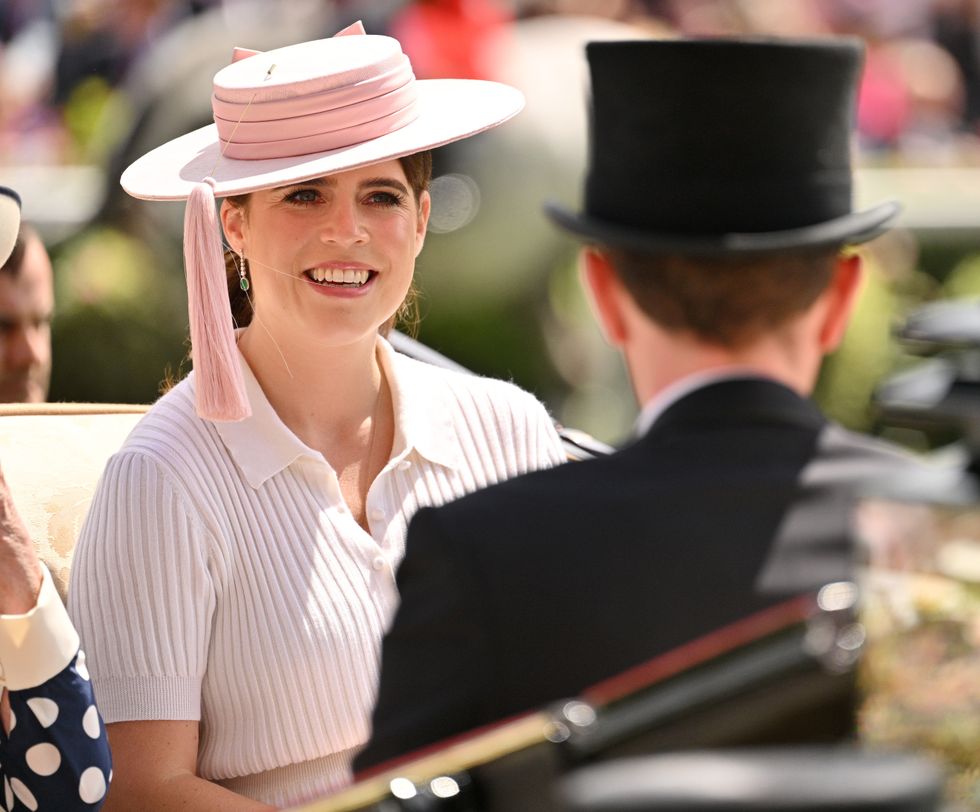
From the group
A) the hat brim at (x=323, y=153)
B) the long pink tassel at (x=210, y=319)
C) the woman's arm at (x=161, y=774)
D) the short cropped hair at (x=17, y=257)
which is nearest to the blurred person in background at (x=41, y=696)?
the woman's arm at (x=161, y=774)

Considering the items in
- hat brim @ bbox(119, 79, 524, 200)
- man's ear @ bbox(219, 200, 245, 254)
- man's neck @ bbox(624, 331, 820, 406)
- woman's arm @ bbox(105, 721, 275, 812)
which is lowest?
woman's arm @ bbox(105, 721, 275, 812)

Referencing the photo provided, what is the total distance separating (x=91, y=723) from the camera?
2.25 m

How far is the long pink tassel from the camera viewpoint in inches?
98.4

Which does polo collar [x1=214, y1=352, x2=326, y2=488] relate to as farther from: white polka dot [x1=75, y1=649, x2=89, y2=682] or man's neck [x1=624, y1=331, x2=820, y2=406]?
man's neck [x1=624, y1=331, x2=820, y2=406]

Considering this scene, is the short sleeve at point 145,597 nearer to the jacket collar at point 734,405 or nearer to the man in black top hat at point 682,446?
the man in black top hat at point 682,446

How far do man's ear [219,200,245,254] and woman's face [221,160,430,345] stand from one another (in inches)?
0.4

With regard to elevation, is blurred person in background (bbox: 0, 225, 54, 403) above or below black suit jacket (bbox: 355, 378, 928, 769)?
below

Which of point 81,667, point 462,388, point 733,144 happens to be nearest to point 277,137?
point 462,388

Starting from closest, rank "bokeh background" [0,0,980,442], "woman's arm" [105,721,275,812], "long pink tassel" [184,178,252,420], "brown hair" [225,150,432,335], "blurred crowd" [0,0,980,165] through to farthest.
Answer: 1. "woman's arm" [105,721,275,812]
2. "long pink tassel" [184,178,252,420]
3. "brown hair" [225,150,432,335]
4. "bokeh background" [0,0,980,442]
5. "blurred crowd" [0,0,980,165]

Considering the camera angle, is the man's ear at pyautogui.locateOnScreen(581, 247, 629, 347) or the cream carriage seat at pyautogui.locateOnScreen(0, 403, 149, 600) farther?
the cream carriage seat at pyautogui.locateOnScreen(0, 403, 149, 600)

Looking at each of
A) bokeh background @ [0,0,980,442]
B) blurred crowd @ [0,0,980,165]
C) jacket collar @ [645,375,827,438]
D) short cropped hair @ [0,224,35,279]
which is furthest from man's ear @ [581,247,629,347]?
blurred crowd @ [0,0,980,165]

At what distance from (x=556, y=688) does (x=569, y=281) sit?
495 cm

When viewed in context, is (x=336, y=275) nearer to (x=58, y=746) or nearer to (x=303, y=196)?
(x=303, y=196)

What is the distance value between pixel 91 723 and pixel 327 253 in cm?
88
